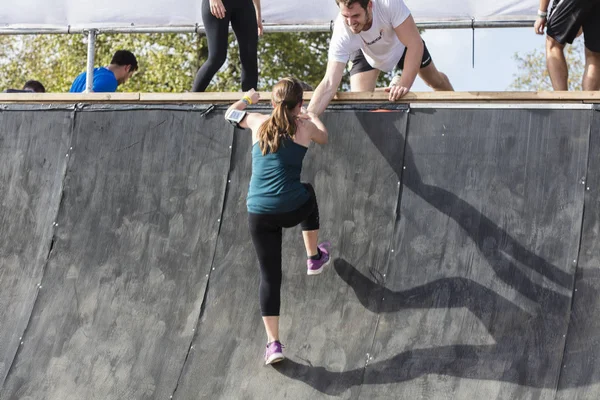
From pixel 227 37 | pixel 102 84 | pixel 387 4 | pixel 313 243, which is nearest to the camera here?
pixel 313 243

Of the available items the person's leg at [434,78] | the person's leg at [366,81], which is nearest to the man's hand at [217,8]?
the person's leg at [366,81]

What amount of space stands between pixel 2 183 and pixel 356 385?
362 centimetres

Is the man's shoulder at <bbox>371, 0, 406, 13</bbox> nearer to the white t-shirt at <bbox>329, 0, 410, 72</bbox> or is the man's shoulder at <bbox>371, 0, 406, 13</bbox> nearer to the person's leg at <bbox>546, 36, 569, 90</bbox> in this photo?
the white t-shirt at <bbox>329, 0, 410, 72</bbox>

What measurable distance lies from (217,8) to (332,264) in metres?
2.36

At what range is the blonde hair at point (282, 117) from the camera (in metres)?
5.91

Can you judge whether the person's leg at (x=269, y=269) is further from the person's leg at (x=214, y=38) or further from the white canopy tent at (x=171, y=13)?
the white canopy tent at (x=171, y=13)

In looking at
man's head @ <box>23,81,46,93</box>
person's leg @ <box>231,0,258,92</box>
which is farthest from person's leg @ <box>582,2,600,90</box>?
man's head @ <box>23,81,46,93</box>

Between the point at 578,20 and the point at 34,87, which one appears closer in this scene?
the point at 578,20

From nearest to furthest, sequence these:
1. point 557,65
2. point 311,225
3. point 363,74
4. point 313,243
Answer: point 311,225
point 313,243
point 557,65
point 363,74

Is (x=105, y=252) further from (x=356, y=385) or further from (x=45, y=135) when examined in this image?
(x=356, y=385)

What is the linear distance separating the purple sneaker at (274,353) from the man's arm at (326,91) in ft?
5.82

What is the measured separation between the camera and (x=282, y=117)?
5910mm

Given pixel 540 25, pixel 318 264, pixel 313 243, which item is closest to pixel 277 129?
pixel 313 243

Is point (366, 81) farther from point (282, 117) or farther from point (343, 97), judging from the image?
point (282, 117)
